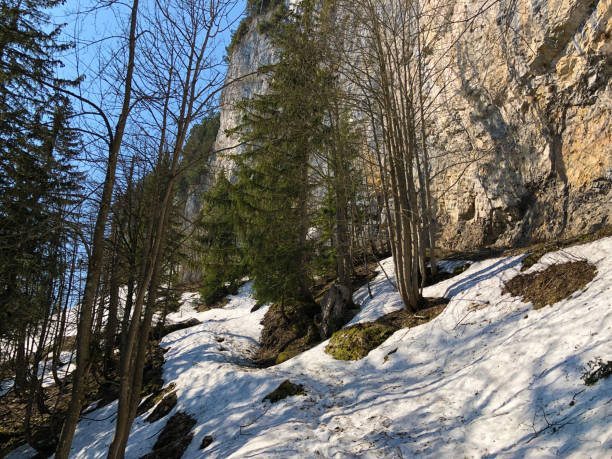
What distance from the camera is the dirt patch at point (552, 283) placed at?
528 centimetres

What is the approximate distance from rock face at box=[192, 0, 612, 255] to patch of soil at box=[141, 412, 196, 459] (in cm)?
463

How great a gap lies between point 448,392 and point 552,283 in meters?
2.76

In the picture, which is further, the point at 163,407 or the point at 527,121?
the point at 527,121

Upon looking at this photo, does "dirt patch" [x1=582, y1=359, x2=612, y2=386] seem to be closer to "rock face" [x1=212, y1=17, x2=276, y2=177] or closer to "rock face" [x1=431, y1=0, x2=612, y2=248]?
"rock face" [x1=212, y1=17, x2=276, y2=177]

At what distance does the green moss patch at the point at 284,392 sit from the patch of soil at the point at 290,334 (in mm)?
3118

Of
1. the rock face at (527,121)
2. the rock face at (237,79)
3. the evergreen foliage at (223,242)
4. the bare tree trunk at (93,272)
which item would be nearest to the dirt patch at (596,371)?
the rock face at (237,79)

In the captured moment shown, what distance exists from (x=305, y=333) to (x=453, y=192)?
779cm

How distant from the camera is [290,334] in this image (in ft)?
36.6


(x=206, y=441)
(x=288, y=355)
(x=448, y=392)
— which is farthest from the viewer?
(x=288, y=355)

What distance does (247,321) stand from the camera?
14992 millimetres

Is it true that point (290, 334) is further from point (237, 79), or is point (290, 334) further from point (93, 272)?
point (237, 79)

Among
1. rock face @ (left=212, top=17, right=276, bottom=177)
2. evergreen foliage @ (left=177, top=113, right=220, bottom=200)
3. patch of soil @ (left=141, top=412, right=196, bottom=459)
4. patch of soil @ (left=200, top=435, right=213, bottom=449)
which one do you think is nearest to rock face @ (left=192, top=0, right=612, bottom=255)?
rock face @ (left=212, top=17, right=276, bottom=177)

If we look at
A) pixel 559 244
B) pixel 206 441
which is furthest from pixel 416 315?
pixel 206 441

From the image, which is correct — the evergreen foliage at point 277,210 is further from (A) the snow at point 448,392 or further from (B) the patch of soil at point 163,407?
(B) the patch of soil at point 163,407
